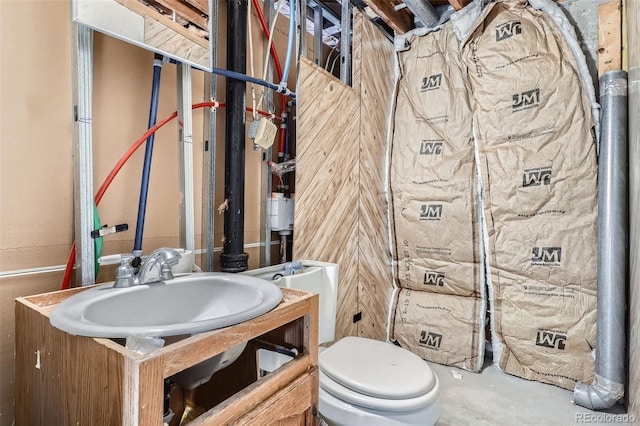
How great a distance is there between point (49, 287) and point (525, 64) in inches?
93.5

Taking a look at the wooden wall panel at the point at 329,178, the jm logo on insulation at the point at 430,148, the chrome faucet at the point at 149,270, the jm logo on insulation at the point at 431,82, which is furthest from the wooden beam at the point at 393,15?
the chrome faucet at the point at 149,270

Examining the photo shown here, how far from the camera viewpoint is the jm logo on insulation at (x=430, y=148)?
7.18ft

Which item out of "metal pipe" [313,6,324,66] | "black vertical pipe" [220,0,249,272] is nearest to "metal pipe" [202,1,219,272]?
"black vertical pipe" [220,0,249,272]

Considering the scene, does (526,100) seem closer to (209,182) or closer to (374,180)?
(374,180)

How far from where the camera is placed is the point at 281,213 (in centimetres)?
163

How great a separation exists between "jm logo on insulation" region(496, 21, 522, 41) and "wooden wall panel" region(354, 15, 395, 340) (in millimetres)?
672

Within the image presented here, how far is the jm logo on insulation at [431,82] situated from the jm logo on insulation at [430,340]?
1590 mm

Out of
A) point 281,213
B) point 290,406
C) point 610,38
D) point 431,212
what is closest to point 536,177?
point 431,212

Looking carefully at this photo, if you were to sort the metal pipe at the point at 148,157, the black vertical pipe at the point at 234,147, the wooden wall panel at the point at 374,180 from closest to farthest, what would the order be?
1. the metal pipe at the point at 148,157
2. the black vertical pipe at the point at 234,147
3. the wooden wall panel at the point at 374,180

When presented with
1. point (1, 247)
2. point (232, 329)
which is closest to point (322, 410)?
point (232, 329)

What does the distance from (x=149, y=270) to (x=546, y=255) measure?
6.43 ft

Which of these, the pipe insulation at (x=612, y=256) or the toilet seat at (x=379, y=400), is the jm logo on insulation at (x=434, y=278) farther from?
the toilet seat at (x=379, y=400)

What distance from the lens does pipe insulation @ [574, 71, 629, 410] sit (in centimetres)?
161

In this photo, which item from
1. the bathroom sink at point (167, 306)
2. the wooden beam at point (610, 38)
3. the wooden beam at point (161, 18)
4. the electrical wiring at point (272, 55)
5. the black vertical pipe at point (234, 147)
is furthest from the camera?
the wooden beam at point (610, 38)
